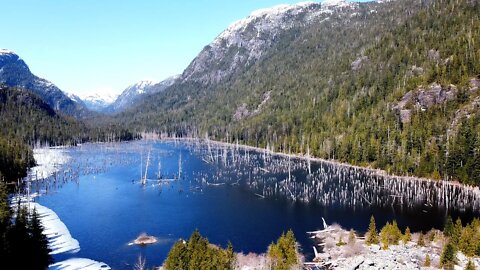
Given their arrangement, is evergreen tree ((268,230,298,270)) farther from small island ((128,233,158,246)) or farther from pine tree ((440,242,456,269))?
small island ((128,233,158,246))

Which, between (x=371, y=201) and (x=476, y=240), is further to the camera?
(x=371, y=201)

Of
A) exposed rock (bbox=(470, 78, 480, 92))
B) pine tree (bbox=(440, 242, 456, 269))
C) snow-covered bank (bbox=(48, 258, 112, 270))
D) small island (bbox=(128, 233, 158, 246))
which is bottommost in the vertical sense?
snow-covered bank (bbox=(48, 258, 112, 270))

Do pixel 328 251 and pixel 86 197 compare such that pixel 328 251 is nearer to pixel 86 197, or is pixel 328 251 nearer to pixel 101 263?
pixel 101 263

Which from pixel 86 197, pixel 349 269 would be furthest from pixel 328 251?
pixel 86 197

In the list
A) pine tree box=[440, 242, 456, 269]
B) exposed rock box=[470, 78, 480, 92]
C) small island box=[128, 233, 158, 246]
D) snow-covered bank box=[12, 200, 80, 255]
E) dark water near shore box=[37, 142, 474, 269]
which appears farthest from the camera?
exposed rock box=[470, 78, 480, 92]

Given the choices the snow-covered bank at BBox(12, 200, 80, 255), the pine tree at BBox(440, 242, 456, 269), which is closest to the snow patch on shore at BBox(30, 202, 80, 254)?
the snow-covered bank at BBox(12, 200, 80, 255)

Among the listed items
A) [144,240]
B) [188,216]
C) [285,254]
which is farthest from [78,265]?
[188,216]
